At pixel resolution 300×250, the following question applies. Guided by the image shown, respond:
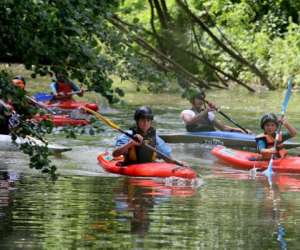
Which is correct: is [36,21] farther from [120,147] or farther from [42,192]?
[120,147]

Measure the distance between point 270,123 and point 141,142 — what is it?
2.28 m

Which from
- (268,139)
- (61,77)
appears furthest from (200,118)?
(61,77)

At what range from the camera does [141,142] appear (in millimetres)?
12266

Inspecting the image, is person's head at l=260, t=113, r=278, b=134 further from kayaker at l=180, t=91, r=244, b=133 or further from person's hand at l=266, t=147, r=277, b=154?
kayaker at l=180, t=91, r=244, b=133

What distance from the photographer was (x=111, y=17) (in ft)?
28.6

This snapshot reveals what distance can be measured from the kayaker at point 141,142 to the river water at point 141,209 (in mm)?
335

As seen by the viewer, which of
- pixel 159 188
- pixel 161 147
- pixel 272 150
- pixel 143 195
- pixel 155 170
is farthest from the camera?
pixel 272 150

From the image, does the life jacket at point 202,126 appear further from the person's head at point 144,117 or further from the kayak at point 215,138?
the person's head at point 144,117

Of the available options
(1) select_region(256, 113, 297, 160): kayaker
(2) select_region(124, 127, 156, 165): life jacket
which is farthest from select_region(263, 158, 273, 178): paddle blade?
Answer: (2) select_region(124, 127, 156, 165): life jacket

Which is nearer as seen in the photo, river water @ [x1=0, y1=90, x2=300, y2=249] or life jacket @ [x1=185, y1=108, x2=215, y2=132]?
river water @ [x1=0, y1=90, x2=300, y2=249]

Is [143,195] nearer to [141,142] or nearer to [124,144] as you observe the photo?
[141,142]

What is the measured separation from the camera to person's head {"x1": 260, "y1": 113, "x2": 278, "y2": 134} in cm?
1369

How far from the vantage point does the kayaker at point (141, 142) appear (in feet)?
40.5

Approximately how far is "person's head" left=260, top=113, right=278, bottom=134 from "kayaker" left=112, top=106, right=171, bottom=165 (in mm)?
1633
